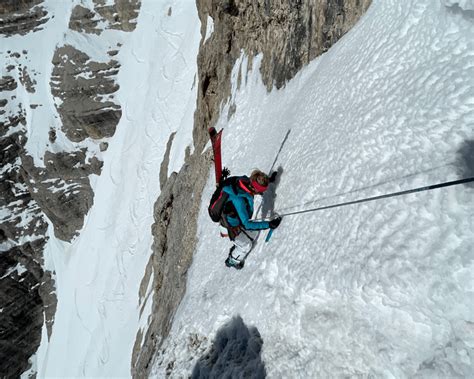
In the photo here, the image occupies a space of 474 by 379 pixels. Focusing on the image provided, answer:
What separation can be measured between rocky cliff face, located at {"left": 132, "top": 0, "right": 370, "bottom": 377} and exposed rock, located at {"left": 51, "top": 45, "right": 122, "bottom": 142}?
74.2 ft

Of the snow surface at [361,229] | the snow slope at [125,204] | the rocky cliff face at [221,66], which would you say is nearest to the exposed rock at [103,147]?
the snow slope at [125,204]

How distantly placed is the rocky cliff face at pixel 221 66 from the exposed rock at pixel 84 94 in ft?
74.2

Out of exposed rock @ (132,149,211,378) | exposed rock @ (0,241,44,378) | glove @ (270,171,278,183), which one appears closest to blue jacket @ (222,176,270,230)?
glove @ (270,171,278,183)

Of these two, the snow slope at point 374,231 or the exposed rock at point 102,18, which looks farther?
the exposed rock at point 102,18

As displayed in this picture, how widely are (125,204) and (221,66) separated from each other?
1928 centimetres

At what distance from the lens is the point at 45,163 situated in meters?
41.1

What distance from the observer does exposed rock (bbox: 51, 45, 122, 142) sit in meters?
39.6

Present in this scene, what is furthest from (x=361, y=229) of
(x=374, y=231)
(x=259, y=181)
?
(x=259, y=181)

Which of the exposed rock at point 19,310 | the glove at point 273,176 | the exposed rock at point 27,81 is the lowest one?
the exposed rock at point 19,310

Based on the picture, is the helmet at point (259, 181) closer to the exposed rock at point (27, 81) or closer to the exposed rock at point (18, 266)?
the exposed rock at point (18, 266)

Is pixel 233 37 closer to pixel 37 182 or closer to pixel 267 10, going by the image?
pixel 267 10

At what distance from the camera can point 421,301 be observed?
10.9 feet

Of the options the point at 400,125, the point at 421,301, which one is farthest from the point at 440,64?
the point at 421,301

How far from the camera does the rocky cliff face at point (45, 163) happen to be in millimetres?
39406
